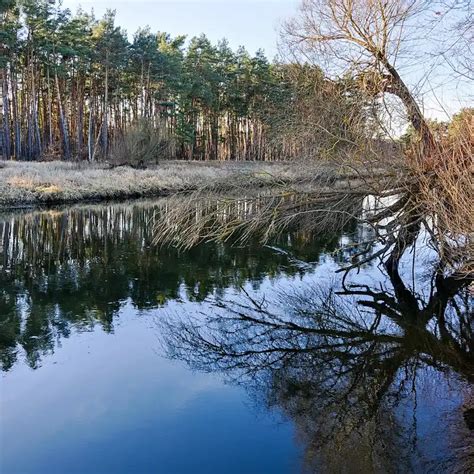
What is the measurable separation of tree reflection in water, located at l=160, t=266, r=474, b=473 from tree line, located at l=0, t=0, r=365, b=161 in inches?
609

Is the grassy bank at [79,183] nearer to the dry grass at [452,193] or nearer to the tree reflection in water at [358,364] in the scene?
the tree reflection in water at [358,364]

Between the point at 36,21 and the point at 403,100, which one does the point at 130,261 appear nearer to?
the point at 403,100

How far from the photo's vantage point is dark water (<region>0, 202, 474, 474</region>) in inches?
178

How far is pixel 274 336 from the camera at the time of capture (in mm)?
7234

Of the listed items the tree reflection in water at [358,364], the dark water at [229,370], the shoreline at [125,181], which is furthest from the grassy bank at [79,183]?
the tree reflection in water at [358,364]

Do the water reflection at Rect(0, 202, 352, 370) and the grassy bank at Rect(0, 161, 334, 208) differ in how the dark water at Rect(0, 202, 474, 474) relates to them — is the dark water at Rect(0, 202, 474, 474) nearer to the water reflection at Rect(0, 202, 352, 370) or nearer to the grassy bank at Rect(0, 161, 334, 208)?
the water reflection at Rect(0, 202, 352, 370)

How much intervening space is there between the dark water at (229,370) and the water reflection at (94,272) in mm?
50

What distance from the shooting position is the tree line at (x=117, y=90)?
32.5m

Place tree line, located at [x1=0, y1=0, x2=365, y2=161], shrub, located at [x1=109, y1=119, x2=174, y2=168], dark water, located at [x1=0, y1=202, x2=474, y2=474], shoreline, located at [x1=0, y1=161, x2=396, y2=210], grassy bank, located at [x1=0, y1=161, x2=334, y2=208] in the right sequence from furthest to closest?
tree line, located at [x1=0, y1=0, x2=365, y2=161], shrub, located at [x1=109, y1=119, x2=174, y2=168], grassy bank, located at [x1=0, y1=161, x2=334, y2=208], shoreline, located at [x1=0, y1=161, x2=396, y2=210], dark water, located at [x1=0, y1=202, x2=474, y2=474]

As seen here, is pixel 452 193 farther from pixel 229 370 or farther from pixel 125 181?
pixel 125 181

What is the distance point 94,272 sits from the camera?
10414mm

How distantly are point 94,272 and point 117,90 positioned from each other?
32.6m

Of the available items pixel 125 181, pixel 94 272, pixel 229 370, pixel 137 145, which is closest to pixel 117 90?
pixel 137 145

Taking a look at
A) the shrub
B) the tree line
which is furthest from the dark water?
the shrub
